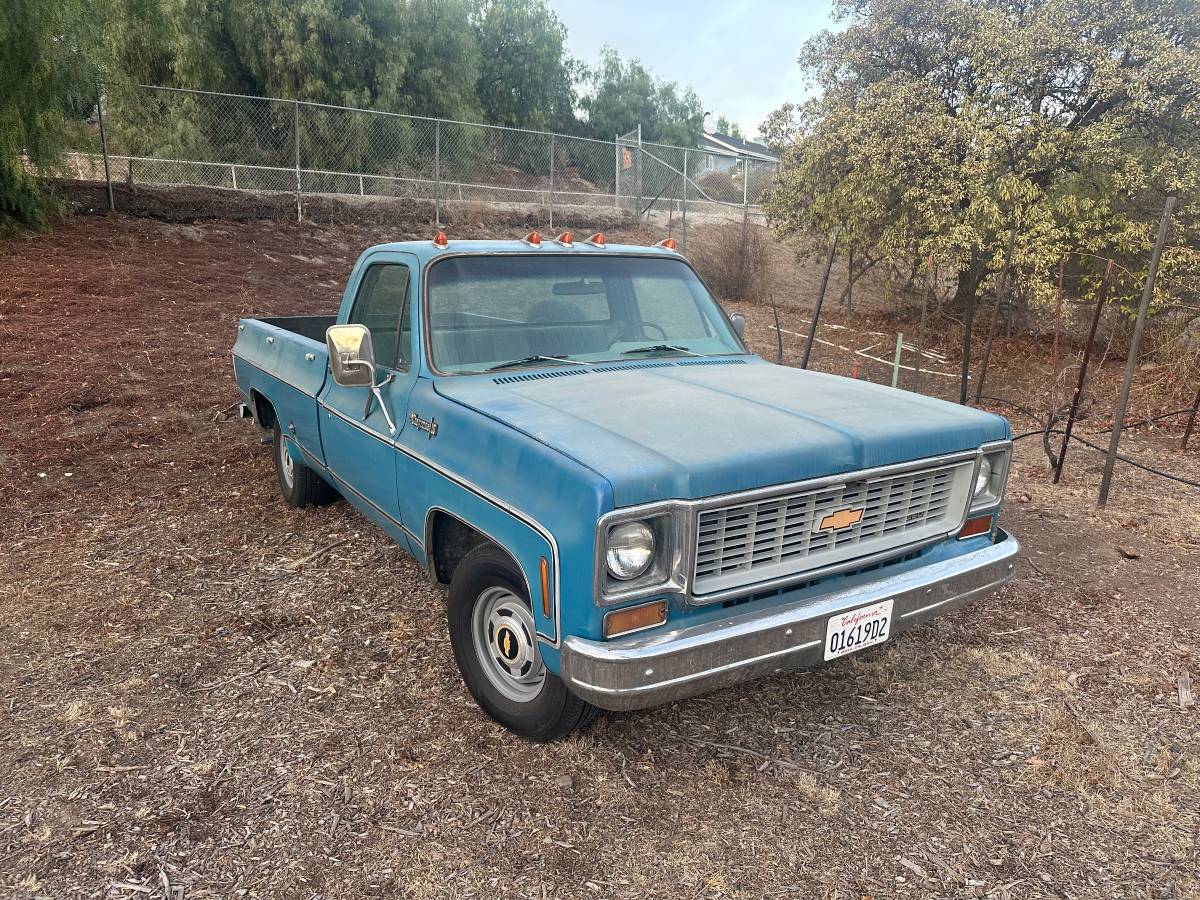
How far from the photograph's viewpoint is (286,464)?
5.35m

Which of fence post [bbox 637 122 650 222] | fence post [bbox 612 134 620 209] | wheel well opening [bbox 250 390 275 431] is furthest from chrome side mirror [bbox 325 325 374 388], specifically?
fence post [bbox 612 134 620 209]

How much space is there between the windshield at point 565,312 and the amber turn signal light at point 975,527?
1476 mm

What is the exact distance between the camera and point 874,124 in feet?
36.2

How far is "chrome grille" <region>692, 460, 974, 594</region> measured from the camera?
8.32 ft

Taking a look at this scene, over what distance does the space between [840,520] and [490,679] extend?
143 cm

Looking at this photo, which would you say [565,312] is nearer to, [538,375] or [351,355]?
[538,375]

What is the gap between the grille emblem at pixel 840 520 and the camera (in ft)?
8.96

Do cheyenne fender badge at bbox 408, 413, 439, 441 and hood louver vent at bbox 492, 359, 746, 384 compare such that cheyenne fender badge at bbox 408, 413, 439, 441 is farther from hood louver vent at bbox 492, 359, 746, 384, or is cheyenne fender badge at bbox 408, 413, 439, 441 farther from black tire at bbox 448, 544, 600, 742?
black tire at bbox 448, 544, 600, 742

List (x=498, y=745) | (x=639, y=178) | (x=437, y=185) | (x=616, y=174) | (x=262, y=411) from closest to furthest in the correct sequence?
(x=498, y=745), (x=262, y=411), (x=437, y=185), (x=639, y=178), (x=616, y=174)

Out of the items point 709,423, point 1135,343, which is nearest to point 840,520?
point 709,423

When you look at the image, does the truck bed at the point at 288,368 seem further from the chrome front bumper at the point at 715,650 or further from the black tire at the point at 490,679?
the chrome front bumper at the point at 715,650

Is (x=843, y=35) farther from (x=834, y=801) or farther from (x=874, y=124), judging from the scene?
(x=834, y=801)

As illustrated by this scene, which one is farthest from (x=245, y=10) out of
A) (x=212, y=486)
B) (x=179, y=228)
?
(x=212, y=486)

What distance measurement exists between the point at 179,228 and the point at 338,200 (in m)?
3.17
